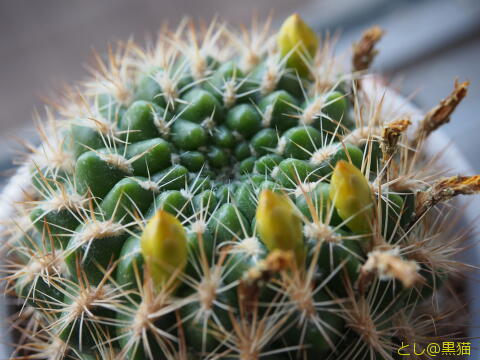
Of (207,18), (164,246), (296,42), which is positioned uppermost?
(207,18)

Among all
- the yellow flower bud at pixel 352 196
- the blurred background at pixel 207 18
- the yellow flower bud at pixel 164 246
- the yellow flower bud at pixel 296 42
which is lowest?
the yellow flower bud at pixel 164 246

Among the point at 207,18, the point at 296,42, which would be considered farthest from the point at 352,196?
the point at 207,18

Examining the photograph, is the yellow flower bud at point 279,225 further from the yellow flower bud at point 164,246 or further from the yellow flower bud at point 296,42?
the yellow flower bud at point 296,42

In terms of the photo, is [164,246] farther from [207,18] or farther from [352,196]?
[207,18]

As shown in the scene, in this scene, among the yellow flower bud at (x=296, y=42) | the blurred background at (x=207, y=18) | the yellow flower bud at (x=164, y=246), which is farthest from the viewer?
the blurred background at (x=207, y=18)

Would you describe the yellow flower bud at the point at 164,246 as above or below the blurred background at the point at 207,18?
below

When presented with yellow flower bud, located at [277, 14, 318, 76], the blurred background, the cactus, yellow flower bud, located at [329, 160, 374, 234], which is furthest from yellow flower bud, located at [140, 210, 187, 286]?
the blurred background

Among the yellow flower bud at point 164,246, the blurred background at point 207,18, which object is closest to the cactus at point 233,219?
the yellow flower bud at point 164,246
